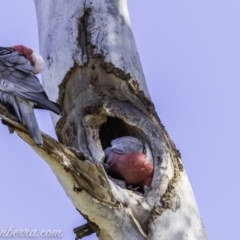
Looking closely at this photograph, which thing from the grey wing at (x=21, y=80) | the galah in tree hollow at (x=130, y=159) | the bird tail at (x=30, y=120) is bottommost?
the galah in tree hollow at (x=130, y=159)

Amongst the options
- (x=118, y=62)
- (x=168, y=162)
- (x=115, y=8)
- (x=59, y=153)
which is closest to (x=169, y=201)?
(x=168, y=162)

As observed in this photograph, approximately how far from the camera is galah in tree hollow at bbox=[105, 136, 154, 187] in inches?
164

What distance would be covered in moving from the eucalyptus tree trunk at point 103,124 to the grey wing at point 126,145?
4cm

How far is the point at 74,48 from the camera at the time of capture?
14.7 ft

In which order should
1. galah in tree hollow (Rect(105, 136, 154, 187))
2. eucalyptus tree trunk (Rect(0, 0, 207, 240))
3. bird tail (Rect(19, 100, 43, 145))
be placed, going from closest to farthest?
bird tail (Rect(19, 100, 43, 145)), eucalyptus tree trunk (Rect(0, 0, 207, 240)), galah in tree hollow (Rect(105, 136, 154, 187))

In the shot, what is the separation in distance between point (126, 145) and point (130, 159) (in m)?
0.09

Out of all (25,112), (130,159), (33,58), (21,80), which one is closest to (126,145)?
(130,159)

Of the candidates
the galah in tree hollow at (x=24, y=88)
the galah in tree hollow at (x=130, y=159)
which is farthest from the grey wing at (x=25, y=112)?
the galah in tree hollow at (x=130, y=159)

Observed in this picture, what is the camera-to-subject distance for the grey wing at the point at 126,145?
168 inches

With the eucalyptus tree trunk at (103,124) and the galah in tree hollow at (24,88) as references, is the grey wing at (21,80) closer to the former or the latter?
the galah in tree hollow at (24,88)

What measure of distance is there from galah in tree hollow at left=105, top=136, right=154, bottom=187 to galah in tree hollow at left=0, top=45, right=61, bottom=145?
2.05 feet

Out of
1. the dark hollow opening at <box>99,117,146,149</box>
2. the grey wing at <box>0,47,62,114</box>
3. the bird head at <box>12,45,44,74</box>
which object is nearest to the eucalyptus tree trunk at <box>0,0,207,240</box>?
the dark hollow opening at <box>99,117,146,149</box>

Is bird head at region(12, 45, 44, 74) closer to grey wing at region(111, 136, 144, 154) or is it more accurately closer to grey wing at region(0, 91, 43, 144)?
grey wing at region(0, 91, 43, 144)

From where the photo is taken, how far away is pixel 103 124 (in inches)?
173
